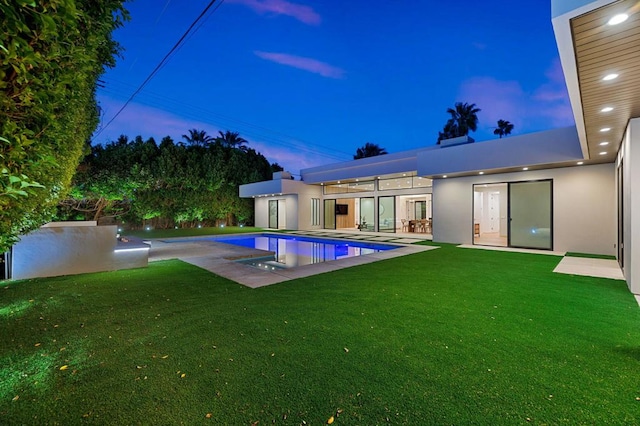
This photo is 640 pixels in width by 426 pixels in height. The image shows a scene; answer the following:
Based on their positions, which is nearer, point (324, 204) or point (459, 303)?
point (459, 303)

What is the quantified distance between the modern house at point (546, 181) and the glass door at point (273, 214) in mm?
85

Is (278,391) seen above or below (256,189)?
below

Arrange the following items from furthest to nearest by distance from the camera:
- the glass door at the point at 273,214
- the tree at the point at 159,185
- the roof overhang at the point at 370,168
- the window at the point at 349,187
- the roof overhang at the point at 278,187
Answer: the glass door at the point at 273,214 < the roof overhang at the point at 278,187 < the window at the point at 349,187 < the tree at the point at 159,185 < the roof overhang at the point at 370,168

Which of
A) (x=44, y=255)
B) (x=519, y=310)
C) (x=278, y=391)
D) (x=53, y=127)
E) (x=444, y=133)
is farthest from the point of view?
(x=444, y=133)

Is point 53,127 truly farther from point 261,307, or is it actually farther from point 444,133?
point 444,133

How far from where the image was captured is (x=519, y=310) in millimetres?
3918

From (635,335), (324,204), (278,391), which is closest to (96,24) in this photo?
(278,391)

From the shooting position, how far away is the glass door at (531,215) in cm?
970

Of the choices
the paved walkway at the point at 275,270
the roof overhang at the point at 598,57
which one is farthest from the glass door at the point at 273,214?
the roof overhang at the point at 598,57

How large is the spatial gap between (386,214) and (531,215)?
7.46 meters

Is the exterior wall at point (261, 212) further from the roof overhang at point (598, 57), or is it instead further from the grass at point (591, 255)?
the roof overhang at point (598, 57)

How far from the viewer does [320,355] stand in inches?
107

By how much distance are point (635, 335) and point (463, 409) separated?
2699 mm

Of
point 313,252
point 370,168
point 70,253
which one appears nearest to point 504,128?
point 370,168
